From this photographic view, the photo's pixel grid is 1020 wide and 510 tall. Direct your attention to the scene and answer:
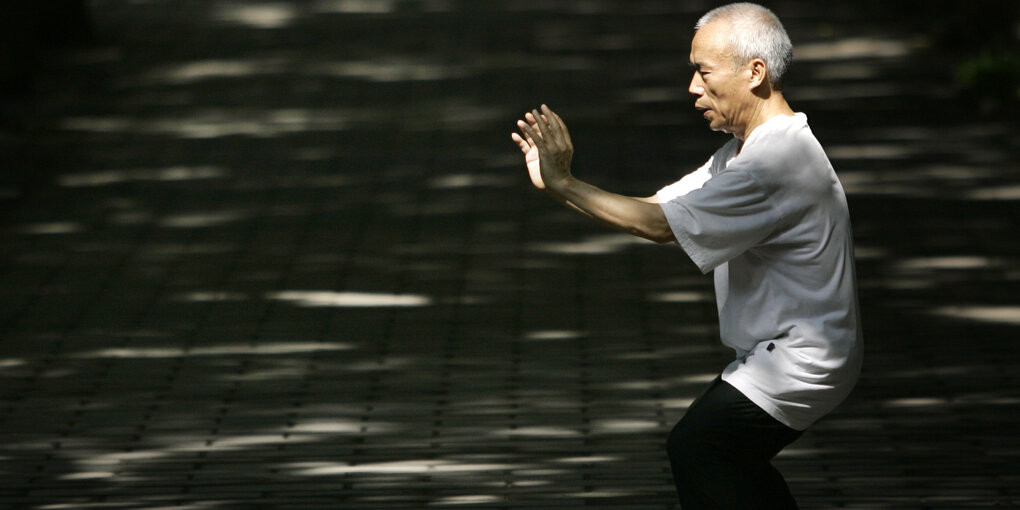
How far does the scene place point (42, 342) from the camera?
866 centimetres

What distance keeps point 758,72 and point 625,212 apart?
530mm

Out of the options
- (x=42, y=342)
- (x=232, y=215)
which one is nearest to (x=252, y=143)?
(x=232, y=215)

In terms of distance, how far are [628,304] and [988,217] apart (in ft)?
10.1

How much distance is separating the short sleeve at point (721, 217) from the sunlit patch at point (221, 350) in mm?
4570

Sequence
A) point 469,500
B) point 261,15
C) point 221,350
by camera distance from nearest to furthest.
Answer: point 469,500 → point 221,350 → point 261,15

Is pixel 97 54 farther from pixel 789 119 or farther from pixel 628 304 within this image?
pixel 789 119

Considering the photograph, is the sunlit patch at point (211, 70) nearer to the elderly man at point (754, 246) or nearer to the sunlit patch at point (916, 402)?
the sunlit patch at point (916, 402)

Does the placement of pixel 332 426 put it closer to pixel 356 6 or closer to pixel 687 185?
pixel 687 185

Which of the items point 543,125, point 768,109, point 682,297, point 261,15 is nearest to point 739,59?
point 768,109

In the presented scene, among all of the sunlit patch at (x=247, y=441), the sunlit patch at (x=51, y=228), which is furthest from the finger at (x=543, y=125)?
the sunlit patch at (x=51, y=228)

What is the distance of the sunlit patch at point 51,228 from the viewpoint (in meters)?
11.1


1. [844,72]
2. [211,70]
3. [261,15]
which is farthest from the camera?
[261,15]

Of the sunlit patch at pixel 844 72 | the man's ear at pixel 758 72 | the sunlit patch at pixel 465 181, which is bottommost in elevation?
the sunlit patch at pixel 465 181

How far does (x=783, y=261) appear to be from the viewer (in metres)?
4.30
